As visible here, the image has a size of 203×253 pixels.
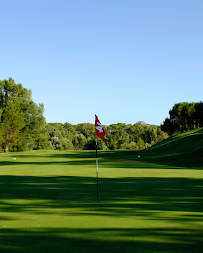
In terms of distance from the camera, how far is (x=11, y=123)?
60406mm

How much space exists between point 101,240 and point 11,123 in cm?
5856

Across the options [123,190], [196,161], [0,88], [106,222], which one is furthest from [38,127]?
[106,222]

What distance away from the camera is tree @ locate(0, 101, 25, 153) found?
59594mm

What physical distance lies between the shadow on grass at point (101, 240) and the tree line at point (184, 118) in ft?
255

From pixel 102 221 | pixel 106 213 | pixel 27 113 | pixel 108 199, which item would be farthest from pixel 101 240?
pixel 27 113

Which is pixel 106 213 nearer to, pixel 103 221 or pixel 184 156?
pixel 103 221

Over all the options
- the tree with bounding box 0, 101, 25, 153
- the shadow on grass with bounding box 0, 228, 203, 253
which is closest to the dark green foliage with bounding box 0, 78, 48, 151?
the tree with bounding box 0, 101, 25, 153

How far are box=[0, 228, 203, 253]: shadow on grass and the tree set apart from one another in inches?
2208

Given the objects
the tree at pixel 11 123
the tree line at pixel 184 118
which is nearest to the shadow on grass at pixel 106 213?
the tree at pixel 11 123

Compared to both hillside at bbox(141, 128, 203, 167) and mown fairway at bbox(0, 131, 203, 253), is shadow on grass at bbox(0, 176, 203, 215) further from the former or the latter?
hillside at bbox(141, 128, 203, 167)

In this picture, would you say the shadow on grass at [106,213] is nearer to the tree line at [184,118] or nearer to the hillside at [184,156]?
the hillside at [184,156]

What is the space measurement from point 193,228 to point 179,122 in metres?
88.0

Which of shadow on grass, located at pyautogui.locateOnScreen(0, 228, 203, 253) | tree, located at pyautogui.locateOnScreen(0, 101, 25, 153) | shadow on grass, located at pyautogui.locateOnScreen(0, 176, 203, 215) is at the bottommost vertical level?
shadow on grass, located at pyautogui.locateOnScreen(0, 176, 203, 215)

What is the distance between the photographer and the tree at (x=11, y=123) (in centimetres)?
5959
